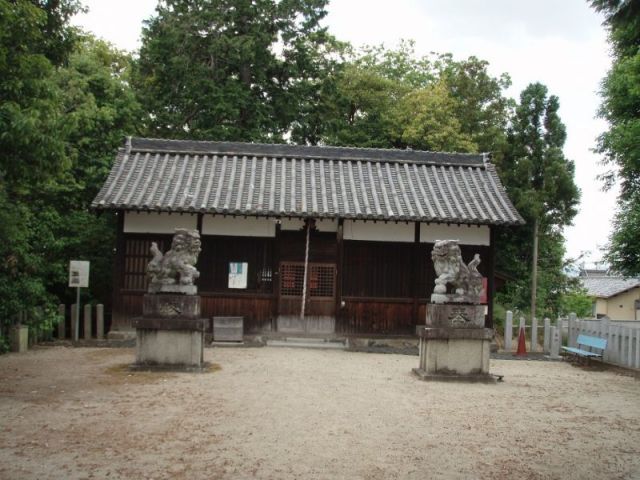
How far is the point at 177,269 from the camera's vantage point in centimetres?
1100

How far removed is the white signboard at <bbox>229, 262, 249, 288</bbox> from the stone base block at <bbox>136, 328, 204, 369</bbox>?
5402 millimetres

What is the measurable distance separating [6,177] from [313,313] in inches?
369

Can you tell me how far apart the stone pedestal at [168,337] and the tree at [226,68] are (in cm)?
1302

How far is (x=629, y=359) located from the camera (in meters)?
13.2

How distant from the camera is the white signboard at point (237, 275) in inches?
632

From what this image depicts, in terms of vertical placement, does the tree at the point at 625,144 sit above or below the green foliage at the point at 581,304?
above

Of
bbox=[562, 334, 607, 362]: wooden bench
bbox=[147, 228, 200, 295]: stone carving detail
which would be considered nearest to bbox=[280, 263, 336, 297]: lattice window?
bbox=[147, 228, 200, 295]: stone carving detail

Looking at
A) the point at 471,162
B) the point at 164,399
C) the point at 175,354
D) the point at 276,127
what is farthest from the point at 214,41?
the point at 164,399

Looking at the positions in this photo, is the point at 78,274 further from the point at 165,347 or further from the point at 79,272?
the point at 165,347

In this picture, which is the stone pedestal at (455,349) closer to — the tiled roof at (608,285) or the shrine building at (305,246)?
the shrine building at (305,246)

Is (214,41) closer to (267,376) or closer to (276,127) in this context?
(276,127)

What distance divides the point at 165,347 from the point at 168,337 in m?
0.20

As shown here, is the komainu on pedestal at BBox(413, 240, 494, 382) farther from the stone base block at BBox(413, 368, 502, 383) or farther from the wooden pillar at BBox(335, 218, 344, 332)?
the wooden pillar at BBox(335, 218, 344, 332)

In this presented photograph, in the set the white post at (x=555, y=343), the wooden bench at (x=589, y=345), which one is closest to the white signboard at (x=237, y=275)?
the white post at (x=555, y=343)
